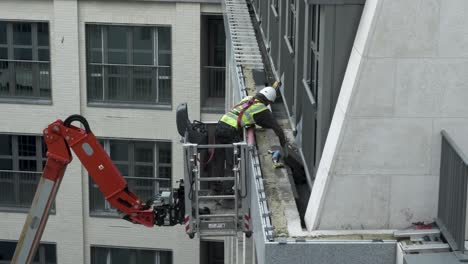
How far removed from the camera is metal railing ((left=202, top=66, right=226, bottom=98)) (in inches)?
1241

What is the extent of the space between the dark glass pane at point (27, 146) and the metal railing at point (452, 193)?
984 inches

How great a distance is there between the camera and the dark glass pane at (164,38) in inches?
1219

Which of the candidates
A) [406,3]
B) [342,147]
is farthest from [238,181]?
[406,3]

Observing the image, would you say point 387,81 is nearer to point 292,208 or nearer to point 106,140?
point 292,208

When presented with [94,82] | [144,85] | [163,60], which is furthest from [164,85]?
[94,82]

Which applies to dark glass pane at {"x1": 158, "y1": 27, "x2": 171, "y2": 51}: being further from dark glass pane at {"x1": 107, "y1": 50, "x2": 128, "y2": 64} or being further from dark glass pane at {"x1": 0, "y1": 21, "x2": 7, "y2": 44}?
dark glass pane at {"x1": 0, "y1": 21, "x2": 7, "y2": 44}

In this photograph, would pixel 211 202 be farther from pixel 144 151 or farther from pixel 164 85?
pixel 144 151

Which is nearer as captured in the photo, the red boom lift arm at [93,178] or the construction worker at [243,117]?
the construction worker at [243,117]

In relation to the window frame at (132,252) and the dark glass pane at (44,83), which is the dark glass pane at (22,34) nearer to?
the dark glass pane at (44,83)

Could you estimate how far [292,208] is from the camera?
33.9 feet

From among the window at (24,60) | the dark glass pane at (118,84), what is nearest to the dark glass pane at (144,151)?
the dark glass pane at (118,84)

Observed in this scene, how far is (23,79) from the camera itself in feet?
105

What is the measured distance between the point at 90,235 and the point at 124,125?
4.23 meters

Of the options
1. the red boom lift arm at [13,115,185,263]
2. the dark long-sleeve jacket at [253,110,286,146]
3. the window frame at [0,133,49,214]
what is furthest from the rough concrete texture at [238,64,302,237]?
the window frame at [0,133,49,214]
